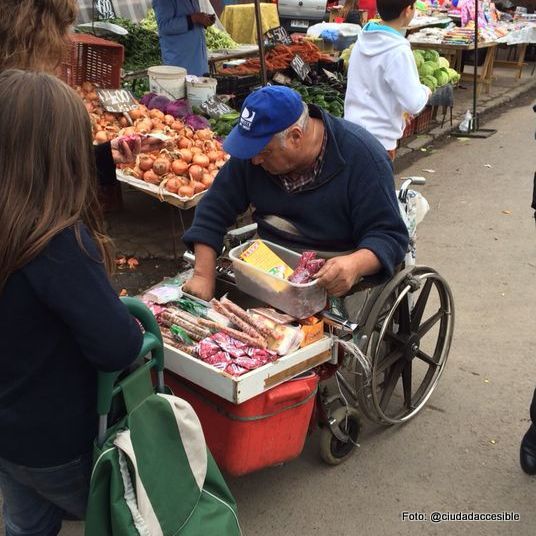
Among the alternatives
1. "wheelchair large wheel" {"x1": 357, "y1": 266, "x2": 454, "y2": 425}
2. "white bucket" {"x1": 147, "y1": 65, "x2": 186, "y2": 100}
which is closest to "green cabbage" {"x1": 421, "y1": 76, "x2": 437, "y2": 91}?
"white bucket" {"x1": 147, "y1": 65, "x2": 186, "y2": 100}

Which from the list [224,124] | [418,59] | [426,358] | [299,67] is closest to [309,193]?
[426,358]

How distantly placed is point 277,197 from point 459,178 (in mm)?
4545

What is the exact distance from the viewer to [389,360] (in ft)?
8.88

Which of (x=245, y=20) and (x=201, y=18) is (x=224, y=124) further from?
(x=245, y=20)

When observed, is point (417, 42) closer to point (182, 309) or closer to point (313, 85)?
point (313, 85)

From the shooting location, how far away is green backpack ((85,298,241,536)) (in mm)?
1459

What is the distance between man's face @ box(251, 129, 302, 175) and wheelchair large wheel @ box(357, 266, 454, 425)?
0.62m

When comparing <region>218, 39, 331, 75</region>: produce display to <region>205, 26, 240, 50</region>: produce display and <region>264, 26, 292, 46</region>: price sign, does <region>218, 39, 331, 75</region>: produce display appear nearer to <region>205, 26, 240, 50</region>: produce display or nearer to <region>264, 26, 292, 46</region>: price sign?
<region>264, 26, 292, 46</region>: price sign

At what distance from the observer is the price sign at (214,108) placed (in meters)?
5.39

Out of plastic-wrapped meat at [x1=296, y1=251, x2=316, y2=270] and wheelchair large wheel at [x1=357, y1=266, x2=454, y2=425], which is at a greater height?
plastic-wrapped meat at [x1=296, y1=251, x2=316, y2=270]

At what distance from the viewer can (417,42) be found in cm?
923

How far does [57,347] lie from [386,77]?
3195 mm

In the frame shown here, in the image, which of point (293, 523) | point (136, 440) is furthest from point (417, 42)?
point (136, 440)

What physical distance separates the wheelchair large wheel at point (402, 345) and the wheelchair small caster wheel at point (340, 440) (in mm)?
76
